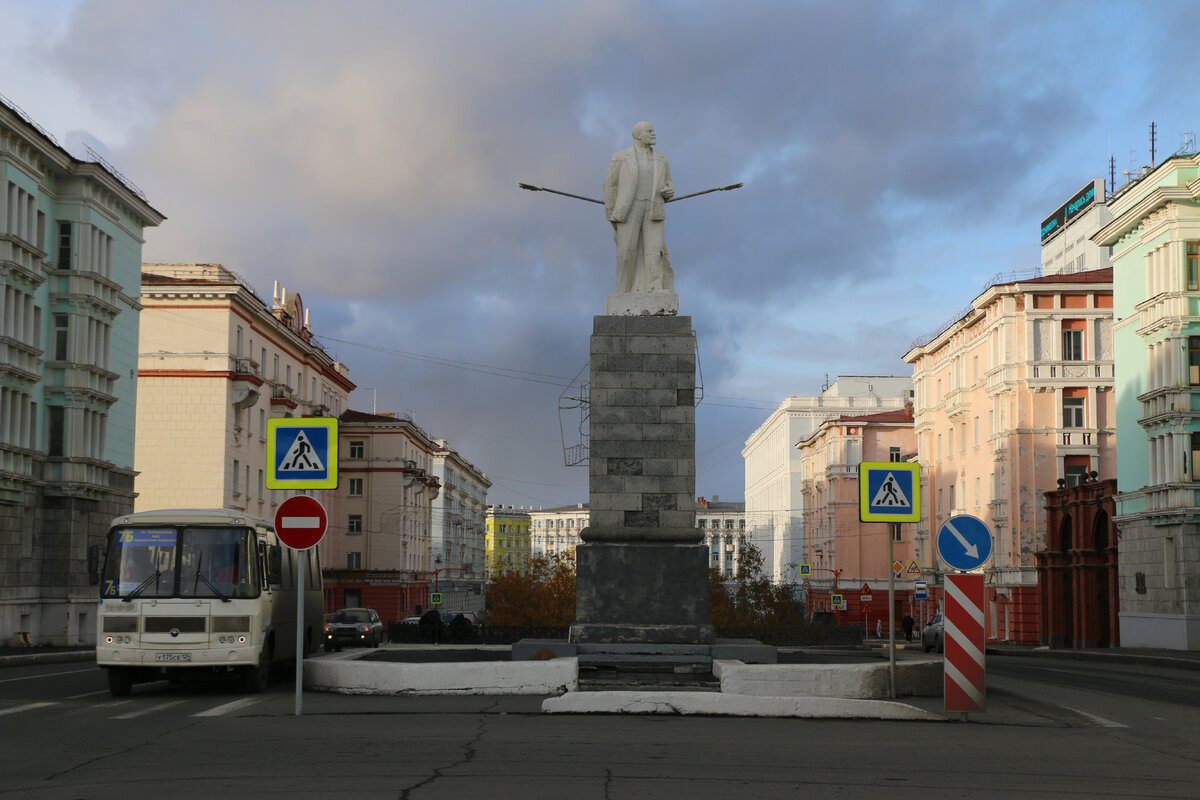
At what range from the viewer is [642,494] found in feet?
64.3

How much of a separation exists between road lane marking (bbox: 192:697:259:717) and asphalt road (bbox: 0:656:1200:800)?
5 centimetres

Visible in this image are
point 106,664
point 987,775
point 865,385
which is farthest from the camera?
point 865,385

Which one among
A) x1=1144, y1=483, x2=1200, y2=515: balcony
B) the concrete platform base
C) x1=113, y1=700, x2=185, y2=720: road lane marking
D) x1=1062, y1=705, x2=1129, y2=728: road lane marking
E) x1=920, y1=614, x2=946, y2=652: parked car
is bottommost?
x1=920, y1=614, x2=946, y2=652: parked car

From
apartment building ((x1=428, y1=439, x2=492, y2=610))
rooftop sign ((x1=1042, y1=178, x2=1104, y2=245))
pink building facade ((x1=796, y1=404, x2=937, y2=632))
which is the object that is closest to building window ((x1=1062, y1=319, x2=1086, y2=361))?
rooftop sign ((x1=1042, y1=178, x2=1104, y2=245))

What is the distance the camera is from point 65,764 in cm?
1178

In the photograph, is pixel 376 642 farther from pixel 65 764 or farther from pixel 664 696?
pixel 65 764

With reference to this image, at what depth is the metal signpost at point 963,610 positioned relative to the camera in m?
16.2

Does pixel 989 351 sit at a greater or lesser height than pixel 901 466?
greater

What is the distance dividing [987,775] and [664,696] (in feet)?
16.6

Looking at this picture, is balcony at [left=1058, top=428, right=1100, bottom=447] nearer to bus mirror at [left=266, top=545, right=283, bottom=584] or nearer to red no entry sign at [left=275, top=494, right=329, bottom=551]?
bus mirror at [left=266, top=545, right=283, bottom=584]

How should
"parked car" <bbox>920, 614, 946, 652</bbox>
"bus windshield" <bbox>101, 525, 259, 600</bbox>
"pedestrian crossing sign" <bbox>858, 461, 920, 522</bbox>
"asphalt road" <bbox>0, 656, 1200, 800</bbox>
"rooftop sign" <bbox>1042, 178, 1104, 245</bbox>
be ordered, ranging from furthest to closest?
1. "rooftop sign" <bbox>1042, 178, 1104, 245</bbox>
2. "parked car" <bbox>920, 614, 946, 652</bbox>
3. "bus windshield" <bbox>101, 525, 259, 600</bbox>
4. "pedestrian crossing sign" <bbox>858, 461, 920, 522</bbox>
5. "asphalt road" <bbox>0, 656, 1200, 800</bbox>

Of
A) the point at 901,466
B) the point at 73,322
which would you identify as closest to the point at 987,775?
the point at 901,466

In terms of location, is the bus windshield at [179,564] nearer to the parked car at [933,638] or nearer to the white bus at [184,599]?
the white bus at [184,599]

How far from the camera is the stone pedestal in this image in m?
19.2
